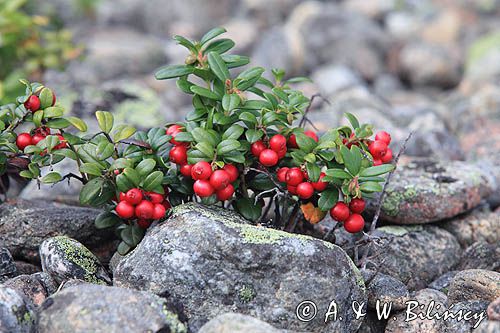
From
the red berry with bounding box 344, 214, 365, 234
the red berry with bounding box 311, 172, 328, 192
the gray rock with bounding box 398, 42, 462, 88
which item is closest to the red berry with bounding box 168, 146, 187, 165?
the red berry with bounding box 311, 172, 328, 192

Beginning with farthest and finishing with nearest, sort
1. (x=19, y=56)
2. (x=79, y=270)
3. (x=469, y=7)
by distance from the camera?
(x=469, y=7) < (x=19, y=56) < (x=79, y=270)

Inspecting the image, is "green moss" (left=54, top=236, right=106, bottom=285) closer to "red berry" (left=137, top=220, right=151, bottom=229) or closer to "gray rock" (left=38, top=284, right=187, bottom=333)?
"red berry" (left=137, top=220, right=151, bottom=229)

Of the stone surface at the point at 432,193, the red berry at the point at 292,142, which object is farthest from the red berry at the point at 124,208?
the stone surface at the point at 432,193

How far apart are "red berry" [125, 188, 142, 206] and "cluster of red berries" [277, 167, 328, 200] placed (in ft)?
2.46

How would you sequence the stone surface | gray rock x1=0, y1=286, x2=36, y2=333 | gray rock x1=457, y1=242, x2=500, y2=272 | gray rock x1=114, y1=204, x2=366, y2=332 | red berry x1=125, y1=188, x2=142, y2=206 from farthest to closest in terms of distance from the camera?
the stone surface, gray rock x1=457, y1=242, x2=500, y2=272, red berry x1=125, y1=188, x2=142, y2=206, gray rock x1=114, y1=204, x2=366, y2=332, gray rock x1=0, y1=286, x2=36, y2=333

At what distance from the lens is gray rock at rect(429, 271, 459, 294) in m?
3.65

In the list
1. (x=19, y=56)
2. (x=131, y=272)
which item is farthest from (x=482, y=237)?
(x=19, y=56)

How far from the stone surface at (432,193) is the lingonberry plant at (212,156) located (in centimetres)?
68

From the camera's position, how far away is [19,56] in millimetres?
7031

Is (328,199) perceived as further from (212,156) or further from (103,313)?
(103,313)

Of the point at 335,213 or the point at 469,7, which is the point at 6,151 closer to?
the point at 335,213

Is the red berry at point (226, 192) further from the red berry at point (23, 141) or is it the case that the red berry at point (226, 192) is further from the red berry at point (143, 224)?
the red berry at point (23, 141)

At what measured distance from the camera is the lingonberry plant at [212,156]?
3.21 m

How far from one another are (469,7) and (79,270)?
34.0 ft
